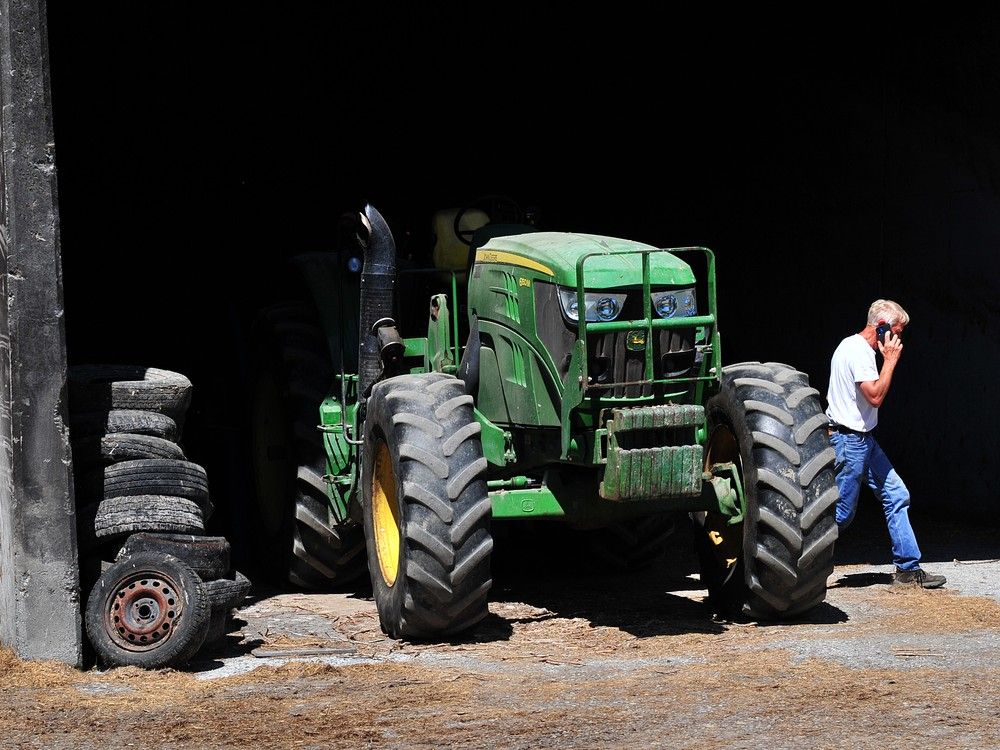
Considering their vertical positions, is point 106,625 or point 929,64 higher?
A: point 929,64

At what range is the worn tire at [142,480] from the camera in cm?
802

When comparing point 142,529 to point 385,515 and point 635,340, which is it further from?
point 635,340

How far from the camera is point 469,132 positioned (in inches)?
674

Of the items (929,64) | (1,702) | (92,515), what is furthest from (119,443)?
(929,64)

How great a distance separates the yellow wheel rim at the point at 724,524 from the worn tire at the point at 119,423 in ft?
9.55

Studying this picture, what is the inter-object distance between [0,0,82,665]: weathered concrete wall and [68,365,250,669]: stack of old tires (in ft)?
0.67

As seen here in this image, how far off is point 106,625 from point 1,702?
674 millimetres

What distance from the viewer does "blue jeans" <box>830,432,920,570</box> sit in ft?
32.1

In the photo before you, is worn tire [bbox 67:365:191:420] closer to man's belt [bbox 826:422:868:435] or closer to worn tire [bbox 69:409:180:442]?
worn tire [bbox 69:409:180:442]

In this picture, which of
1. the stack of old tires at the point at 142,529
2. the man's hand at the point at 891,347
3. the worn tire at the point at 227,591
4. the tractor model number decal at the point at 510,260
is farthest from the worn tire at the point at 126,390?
the man's hand at the point at 891,347

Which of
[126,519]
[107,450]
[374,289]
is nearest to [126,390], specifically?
[107,450]

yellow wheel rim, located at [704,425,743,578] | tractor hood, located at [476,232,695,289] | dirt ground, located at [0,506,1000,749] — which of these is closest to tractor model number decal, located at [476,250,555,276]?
tractor hood, located at [476,232,695,289]

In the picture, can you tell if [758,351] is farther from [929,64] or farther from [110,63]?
[110,63]

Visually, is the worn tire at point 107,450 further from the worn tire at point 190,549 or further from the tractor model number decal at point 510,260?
the tractor model number decal at point 510,260
